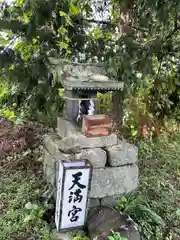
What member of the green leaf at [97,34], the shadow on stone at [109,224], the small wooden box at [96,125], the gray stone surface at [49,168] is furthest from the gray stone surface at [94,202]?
the green leaf at [97,34]

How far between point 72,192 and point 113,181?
2.18 feet

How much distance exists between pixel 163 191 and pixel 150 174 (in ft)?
1.04

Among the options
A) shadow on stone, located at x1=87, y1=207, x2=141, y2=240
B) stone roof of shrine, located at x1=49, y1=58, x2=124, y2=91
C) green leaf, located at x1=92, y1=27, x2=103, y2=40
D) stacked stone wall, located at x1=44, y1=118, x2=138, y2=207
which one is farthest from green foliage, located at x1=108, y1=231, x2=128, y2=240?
green leaf, located at x1=92, y1=27, x2=103, y2=40

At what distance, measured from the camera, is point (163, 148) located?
3.97 metres

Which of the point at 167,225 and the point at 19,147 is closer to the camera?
the point at 167,225

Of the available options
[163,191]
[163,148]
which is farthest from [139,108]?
[163,191]

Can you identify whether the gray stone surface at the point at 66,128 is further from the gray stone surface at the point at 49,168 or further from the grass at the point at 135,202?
the grass at the point at 135,202

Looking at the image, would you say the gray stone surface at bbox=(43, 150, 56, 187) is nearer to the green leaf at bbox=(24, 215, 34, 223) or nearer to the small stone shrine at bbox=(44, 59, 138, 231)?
the small stone shrine at bbox=(44, 59, 138, 231)

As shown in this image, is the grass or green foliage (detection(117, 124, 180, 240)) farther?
green foliage (detection(117, 124, 180, 240))

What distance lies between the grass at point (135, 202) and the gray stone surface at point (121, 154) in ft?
1.36

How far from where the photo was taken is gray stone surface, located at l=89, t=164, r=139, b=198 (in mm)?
2580

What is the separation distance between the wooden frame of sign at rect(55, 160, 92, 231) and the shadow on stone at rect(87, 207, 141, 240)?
18cm

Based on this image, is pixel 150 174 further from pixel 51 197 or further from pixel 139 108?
pixel 51 197

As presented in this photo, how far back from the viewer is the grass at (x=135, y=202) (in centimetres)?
232
